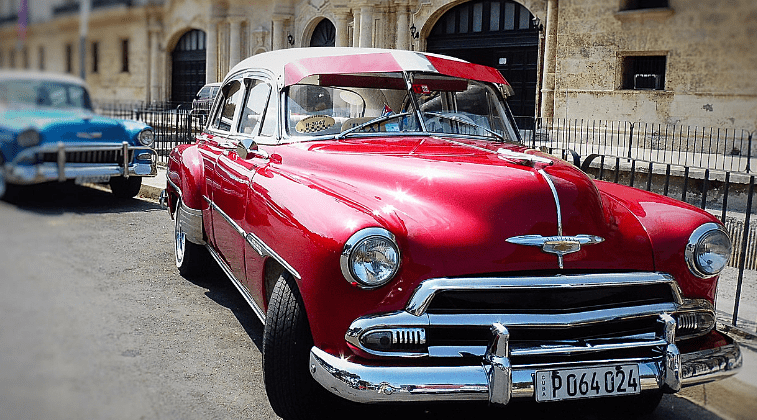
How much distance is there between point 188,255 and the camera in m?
4.45

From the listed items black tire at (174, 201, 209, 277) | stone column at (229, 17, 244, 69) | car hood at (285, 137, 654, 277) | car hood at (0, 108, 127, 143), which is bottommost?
black tire at (174, 201, 209, 277)

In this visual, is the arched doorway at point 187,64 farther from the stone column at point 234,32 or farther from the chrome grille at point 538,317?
the chrome grille at point 538,317

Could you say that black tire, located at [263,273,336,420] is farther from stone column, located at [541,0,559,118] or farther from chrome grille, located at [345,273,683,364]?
stone column, located at [541,0,559,118]

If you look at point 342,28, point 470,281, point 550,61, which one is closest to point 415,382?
point 470,281

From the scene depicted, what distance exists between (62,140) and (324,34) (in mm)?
19429

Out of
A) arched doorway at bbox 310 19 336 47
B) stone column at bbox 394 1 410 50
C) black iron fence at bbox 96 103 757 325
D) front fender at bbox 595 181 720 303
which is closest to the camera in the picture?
black iron fence at bbox 96 103 757 325

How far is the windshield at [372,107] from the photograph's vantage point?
3.38 meters

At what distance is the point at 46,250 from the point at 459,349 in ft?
5.26

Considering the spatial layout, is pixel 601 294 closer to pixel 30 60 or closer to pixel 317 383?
pixel 317 383

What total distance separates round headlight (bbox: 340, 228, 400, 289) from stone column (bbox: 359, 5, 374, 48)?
52.6 feet

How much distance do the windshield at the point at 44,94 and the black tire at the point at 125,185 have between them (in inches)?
4.3

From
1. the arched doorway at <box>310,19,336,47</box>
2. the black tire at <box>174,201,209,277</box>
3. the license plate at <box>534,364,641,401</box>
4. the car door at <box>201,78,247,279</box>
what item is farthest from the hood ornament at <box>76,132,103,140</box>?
the arched doorway at <box>310,19,336,47</box>

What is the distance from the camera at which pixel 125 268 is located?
1250mm

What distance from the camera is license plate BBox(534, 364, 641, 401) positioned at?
227 centimetres
